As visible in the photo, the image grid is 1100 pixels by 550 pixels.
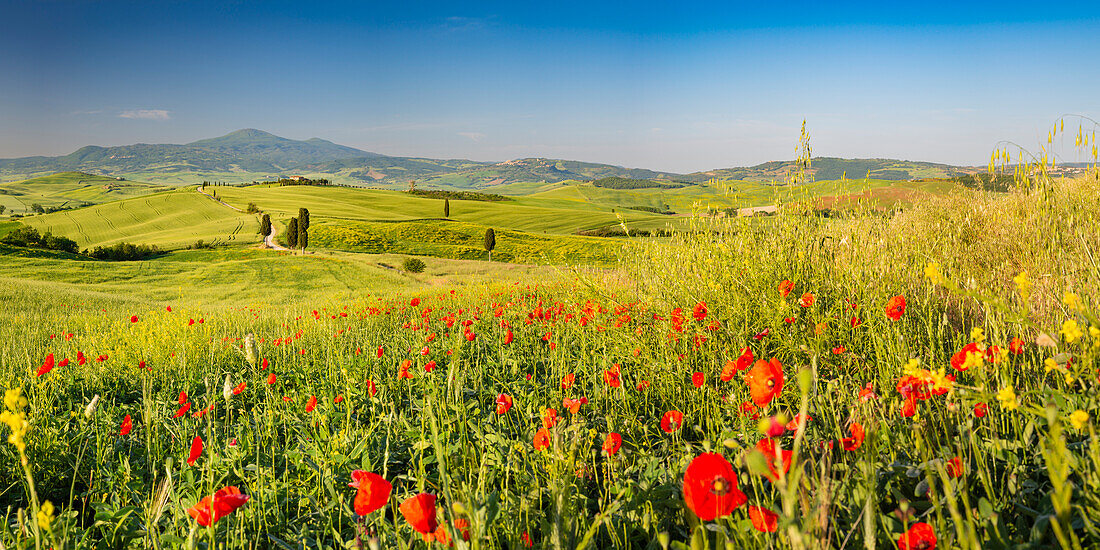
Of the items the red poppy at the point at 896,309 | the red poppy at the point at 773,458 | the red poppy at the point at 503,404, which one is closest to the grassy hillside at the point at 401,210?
the red poppy at the point at 896,309

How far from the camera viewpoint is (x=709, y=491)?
3.10 feet

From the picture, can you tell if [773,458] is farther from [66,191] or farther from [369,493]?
[66,191]

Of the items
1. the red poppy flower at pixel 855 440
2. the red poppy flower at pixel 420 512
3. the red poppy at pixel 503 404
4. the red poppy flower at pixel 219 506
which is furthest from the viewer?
the red poppy at pixel 503 404

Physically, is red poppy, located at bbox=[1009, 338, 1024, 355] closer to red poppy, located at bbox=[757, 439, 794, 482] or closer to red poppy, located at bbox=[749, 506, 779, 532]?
red poppy, located at bbox=[757, 439, 794, 482]

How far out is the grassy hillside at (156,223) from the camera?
5022 cm

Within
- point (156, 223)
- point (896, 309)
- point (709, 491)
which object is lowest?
point (709, 491)

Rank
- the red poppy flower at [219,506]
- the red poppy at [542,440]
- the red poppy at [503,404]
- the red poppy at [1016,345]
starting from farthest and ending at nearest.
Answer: the red poppy at [503,404] → the red poppy at [1016,345] → the red poppy at [542,440] → the red poppy flower at [219,506]

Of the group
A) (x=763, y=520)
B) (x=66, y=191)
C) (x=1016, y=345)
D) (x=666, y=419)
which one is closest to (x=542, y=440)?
(x=666, y=419)

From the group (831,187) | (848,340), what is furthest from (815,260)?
(831,187)

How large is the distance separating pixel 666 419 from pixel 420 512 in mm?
1093

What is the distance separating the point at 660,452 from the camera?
224cm

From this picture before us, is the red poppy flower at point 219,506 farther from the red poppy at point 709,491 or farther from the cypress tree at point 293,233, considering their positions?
the cypress tree at point 293,233

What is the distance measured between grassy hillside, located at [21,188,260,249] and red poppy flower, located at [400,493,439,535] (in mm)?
51815

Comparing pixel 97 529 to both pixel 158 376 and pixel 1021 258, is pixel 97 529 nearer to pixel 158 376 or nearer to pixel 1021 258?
pixel 158 376
